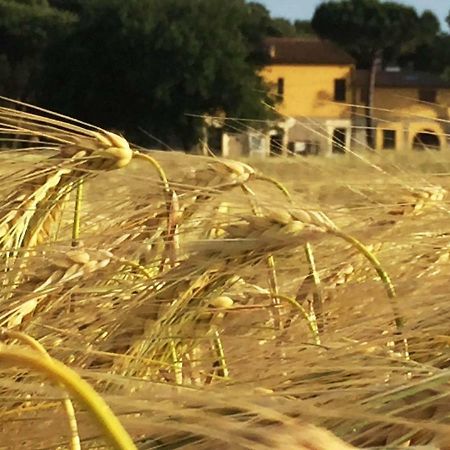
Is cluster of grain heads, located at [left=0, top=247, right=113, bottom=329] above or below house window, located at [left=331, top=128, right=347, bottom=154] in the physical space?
below

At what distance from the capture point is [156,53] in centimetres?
2214

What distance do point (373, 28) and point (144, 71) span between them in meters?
8.93

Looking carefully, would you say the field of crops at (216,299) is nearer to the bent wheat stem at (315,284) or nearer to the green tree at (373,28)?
the bent wheat stem at (315,284)

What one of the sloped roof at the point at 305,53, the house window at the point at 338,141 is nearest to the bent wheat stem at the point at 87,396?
the house window at the point at 338,141

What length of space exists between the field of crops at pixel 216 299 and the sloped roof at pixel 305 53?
25.5 m

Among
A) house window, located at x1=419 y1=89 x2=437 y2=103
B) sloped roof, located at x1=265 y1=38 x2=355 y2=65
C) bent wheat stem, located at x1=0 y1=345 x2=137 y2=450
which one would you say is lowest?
sloped roof, located at x1=265 y1=38 x2=355 y2=65

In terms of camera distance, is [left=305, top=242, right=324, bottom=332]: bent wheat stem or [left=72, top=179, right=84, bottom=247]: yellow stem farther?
[left=72, top=179, right=84, bottom=247]: yellow stem

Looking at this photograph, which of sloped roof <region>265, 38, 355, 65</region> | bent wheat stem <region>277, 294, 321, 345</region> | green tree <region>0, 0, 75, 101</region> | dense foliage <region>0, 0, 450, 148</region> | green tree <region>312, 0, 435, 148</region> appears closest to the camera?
bent wheat stem <region>277, 294, 321, 345</region>

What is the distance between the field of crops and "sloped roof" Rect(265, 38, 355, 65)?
25.5 metres

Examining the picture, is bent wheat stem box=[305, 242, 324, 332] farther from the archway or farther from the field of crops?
the archway

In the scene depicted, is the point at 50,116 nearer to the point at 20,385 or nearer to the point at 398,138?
the point at 398,138

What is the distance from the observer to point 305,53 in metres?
28.4

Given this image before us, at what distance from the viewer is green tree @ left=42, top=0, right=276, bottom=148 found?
21.6m

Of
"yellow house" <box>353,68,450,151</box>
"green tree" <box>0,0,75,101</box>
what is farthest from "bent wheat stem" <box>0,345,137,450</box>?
"green tree" <box>0,0,75,101</box>
